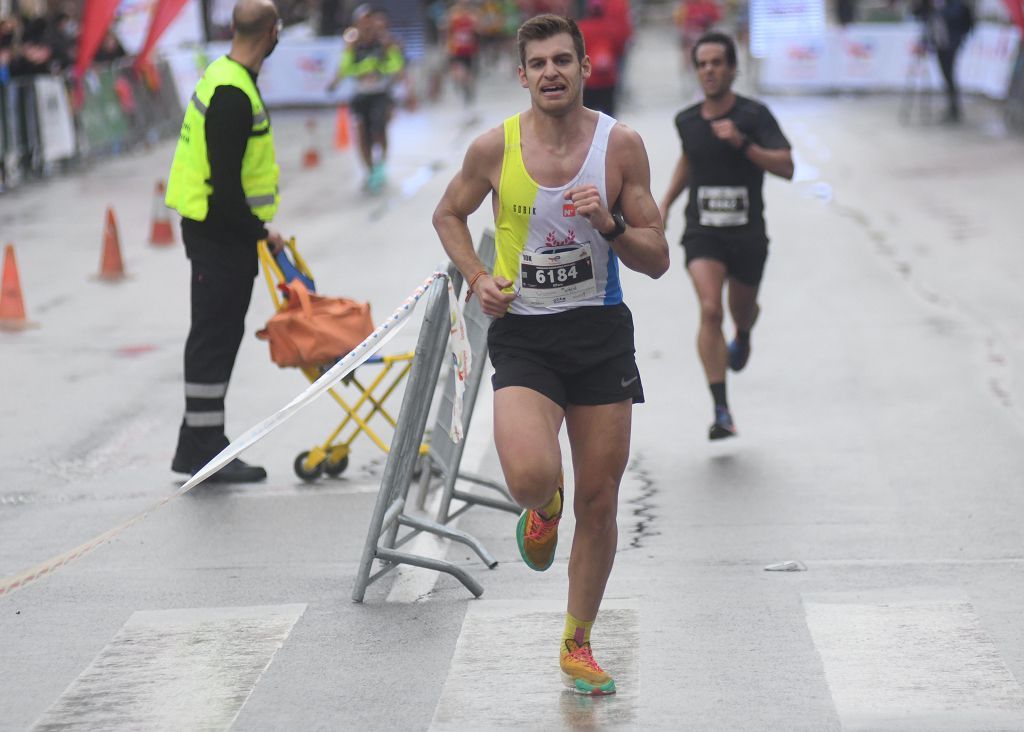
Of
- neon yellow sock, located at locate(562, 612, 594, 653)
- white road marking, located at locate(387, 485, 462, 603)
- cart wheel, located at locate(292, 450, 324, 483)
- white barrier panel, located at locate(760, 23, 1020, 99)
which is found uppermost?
neon yellow sock, located at locate(562, 612, 594, 653)

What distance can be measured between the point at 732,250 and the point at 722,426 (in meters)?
0.90

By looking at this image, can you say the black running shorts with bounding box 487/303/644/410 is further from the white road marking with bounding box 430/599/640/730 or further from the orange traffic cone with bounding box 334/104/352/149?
the orange traffic cone with bounding box 334/104/352/149

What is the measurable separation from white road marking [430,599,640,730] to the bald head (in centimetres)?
305

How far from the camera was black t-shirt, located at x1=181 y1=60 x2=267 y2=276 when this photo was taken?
25.3 feet

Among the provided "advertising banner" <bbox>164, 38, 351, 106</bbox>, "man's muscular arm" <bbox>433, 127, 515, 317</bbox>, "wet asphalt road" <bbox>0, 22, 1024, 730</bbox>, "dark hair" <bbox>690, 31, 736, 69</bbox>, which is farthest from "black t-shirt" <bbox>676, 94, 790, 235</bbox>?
"advertising banner" <bbox>164, 38, 351, 106</bbox>

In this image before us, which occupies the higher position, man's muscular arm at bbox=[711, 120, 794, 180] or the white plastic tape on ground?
man's muscular arm at bbox=[711, 120, 794, 180]

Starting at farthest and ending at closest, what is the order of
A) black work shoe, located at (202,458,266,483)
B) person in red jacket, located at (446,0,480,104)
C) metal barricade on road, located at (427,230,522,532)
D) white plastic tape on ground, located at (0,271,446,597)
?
person in red jacket, located at (446,0,480,104)
black work shoe, located at (202,458,266,483)
metal barricade on road, located at (427,230,522,532)
white plastic tape on ground, located at (0,271,446,597)

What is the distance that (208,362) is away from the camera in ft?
26.5

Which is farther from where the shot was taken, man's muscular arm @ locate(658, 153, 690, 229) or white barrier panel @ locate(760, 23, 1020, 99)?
white barrier panel @ locate(760, 23, 1020, 99)

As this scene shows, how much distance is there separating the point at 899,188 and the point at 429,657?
14.9 metres

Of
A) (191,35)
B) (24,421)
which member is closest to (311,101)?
(191,35)

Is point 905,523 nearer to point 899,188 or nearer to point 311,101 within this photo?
point 899,188

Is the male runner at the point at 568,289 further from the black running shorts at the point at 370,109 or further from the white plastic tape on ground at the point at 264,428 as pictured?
the black running shorts at the point at 370,109

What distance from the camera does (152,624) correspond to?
602 cm
